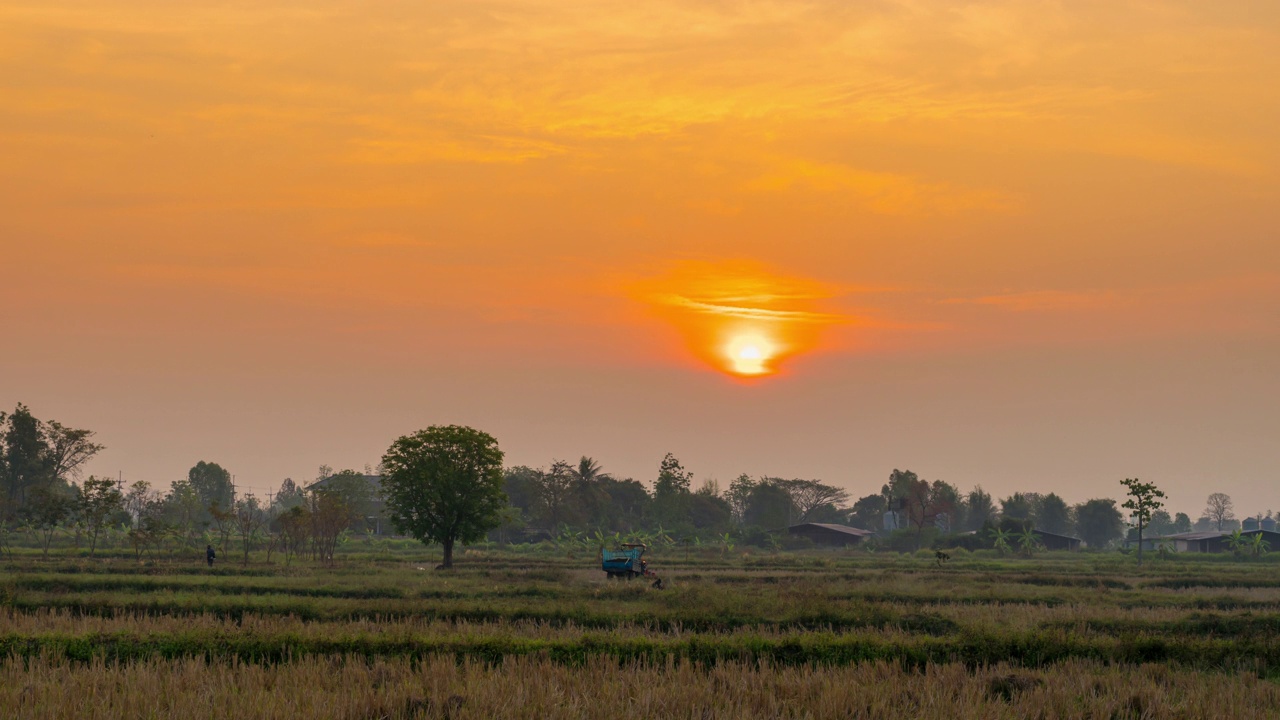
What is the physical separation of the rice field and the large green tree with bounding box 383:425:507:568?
24.2 meters

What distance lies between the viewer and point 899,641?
3167 cm

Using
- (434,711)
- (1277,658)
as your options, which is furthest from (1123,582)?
(434,711)

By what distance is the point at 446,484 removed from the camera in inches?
3179

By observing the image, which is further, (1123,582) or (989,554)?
(989,554)

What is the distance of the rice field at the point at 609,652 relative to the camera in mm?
20828

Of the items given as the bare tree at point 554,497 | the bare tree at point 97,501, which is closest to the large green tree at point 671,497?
the bare tree at point 554,497

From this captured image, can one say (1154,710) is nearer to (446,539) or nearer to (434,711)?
(434,711)

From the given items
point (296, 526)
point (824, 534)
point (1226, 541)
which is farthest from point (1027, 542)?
point (296, 526)

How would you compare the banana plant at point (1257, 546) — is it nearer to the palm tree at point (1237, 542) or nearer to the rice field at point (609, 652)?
the palm tree at point (1237, 542)

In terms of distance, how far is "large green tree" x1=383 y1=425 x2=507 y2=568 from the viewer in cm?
8031

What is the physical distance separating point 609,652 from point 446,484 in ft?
174

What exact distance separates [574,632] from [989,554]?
114 meters

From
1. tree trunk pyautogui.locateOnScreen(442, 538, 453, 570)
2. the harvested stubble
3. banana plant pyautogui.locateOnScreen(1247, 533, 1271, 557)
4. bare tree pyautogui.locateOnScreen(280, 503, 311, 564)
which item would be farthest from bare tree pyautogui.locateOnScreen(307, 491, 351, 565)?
banana plant pyautogui.locateOnScreen(1247, 533, 1271, 557)

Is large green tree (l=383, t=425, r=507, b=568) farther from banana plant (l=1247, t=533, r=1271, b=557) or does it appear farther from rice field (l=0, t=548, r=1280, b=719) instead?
banana plant (l=1247, t=533, r=1271, b=557)
